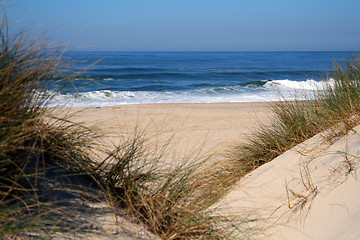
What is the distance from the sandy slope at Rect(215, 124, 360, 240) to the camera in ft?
8.32

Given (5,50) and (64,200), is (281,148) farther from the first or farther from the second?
(5,50)

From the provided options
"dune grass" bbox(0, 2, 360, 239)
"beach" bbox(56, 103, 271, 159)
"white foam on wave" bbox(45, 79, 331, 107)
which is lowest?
"beach" bbox(56, 103, 271, 159)

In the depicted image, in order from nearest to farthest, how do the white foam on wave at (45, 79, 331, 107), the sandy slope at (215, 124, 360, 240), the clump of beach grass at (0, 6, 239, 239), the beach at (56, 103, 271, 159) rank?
1. the clump of beach grass at (0, 6, 239, 239)
2. the sandy slope at (215, 124, 360, 240)
3. the beach at (56, 103, 271, 159)
4. the white foam on wave at (45, 79, 331, 107)

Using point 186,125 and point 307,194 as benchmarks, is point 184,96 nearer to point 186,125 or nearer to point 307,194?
point 186,125

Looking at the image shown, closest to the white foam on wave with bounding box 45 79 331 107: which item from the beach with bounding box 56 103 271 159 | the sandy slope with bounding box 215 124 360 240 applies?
the beach with bounding box 56 103 271 159

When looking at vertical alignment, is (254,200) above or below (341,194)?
below

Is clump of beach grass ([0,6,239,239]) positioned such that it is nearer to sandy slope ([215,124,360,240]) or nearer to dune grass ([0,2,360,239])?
dune grass ([0,2,360,239])

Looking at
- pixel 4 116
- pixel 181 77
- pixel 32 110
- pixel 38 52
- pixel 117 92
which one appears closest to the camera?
pixel 4 116

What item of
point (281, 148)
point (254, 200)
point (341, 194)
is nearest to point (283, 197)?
point (254, 200)

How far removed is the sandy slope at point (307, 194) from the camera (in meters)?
2.54

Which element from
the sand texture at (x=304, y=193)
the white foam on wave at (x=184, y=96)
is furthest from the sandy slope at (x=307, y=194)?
the white foam on wave at (x=184, y=96)

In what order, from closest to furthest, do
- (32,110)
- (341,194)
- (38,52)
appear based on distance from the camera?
1. (32,110)
2. (38,52)
3. (341,194)

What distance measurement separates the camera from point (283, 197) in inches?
123

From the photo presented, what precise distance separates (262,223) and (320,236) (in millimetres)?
511
